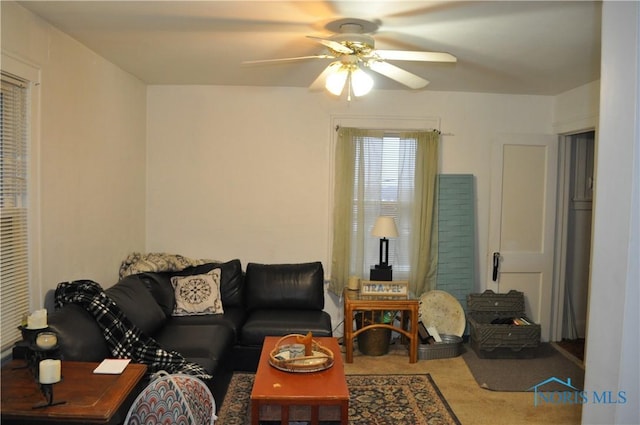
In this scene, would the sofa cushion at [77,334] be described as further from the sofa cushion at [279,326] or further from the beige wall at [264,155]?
the beige wall at [264,155]

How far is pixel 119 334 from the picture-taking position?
2.88 meters

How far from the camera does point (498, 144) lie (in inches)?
187

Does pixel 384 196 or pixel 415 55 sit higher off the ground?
pixel 415 55

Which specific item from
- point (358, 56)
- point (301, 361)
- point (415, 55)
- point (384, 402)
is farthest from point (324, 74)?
point (384, 402)

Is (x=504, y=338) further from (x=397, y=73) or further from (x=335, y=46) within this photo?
(x=335, y=46)

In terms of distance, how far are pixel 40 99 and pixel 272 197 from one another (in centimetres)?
234

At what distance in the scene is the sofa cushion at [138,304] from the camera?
3223mm

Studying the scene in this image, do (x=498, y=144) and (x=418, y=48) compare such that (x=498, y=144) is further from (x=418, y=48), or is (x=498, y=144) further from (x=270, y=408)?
(x=270, y=408)

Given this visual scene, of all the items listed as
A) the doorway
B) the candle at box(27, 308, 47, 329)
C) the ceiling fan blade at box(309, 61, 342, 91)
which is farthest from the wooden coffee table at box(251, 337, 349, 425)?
the doorway

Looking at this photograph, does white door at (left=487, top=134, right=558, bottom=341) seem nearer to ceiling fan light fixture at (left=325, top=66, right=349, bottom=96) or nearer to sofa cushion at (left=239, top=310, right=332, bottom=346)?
sofa cushion at (left=239, top=310, right=332, bottom=346)

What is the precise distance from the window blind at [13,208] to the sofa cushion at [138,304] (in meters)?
0.58

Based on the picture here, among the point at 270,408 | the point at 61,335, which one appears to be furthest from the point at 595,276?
→ the point at 61,335

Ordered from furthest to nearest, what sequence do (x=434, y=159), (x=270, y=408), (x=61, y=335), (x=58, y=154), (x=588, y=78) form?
(x=434, y=159) < (x=588, y=78) < (x=58, y=154) < (x=270, y=408) < (x=61, y=335)

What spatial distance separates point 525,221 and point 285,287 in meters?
2.50
